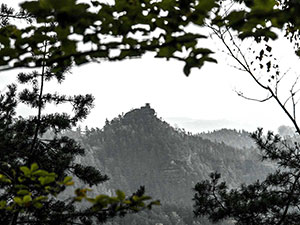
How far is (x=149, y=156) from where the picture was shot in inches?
4796

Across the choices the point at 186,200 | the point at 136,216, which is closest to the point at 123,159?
the point at 186,200

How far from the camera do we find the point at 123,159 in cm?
12269

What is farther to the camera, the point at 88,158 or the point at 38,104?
the point at 88,158

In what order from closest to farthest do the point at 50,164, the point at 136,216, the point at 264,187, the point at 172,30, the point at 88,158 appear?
the point at 172,30 < the point at 50,164 < the point at 264,187 < the point at 136,216 < the point at 88,158

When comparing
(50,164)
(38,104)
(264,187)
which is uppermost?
(38,104)

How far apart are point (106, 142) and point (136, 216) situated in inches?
2001

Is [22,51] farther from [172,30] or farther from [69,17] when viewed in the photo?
[172,30]

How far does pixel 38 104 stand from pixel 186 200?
10918cm

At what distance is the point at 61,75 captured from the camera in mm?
5598

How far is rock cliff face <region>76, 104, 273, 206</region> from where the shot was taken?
114 meters

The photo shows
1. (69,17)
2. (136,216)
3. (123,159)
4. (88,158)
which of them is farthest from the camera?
(123,159)

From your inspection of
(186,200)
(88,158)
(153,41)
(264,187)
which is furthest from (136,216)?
(153,41)

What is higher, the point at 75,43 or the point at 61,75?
the point at 61,75

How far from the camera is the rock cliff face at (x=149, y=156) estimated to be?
11394cm
